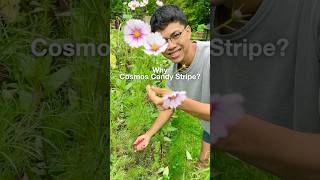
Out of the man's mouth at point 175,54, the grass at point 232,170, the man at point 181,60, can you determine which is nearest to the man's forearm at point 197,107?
the man at point 181,60

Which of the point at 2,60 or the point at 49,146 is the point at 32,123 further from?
the point at 2,60

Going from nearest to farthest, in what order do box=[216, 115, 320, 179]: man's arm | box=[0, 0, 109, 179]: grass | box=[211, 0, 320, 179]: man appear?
box=[216, 115, 320, 179]: man's arm → box=[211, 0, 320, 179]: man → box=[0, 0, 109, 179]: grass

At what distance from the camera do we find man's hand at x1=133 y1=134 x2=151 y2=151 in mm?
1250

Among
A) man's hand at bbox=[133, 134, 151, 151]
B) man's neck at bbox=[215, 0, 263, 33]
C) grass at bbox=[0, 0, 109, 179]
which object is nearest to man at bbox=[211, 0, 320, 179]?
man's neck at bbox=[215, 0, 263, 33]

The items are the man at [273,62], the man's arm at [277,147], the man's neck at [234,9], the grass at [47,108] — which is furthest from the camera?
the grass at [47,108]

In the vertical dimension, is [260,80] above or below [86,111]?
above

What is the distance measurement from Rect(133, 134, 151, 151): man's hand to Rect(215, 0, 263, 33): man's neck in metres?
0.34

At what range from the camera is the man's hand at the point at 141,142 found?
1.25m

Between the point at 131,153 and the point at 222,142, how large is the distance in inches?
14.3

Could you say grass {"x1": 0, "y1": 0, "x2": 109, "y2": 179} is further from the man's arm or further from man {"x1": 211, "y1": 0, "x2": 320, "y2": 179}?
the man's arm

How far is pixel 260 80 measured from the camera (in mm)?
1219

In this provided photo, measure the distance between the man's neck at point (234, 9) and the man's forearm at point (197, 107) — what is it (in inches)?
7.9

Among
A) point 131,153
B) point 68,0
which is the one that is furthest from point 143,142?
point 68,0

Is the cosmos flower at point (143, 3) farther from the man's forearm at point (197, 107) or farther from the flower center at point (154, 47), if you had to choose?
the man's forearm at point (197, 107)
